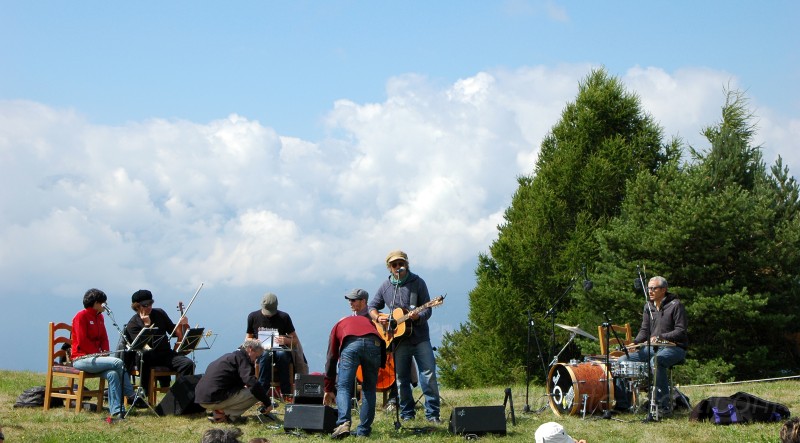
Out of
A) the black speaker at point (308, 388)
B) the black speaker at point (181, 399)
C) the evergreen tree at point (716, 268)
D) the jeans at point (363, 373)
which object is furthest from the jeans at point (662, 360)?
the evergreen tree at point (716, 268)

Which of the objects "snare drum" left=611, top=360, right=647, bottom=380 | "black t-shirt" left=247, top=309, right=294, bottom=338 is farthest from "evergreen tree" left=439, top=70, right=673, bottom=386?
"snare drum" left=611, top=360, right=647, bottom=380

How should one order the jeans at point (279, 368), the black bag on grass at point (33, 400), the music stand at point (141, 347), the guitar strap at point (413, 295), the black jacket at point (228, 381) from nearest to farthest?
the guitar strap at point (413, 295) < the black jacket at point (228, 381) < the music stand at point (141, 347) < the black bag on grass at point (33, 400) < the jeans at point (279, 368)

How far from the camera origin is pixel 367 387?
913 centimetres

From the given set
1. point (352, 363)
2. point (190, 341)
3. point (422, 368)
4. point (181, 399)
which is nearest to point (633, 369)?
point (422, 368)

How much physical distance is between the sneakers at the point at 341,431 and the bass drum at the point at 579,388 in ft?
9.84

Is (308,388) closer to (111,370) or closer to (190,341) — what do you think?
(190,341)

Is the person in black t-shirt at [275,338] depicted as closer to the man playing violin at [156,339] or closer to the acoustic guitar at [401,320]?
the man playing violin at [156,339]

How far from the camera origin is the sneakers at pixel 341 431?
29.6 ft

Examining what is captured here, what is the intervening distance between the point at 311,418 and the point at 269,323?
9.54 feet

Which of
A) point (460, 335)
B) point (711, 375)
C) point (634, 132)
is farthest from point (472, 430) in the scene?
point (460, 335)

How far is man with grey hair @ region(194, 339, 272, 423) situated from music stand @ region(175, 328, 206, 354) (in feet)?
4.24

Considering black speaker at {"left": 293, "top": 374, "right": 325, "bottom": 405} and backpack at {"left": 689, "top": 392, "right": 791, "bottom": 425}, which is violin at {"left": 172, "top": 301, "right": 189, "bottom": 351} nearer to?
black speaker at {"left": 293, "top": 374, "right": 325, "bottom": 405}

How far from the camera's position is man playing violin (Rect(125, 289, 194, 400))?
11320mm

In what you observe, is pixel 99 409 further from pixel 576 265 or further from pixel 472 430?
pixel 576 265
